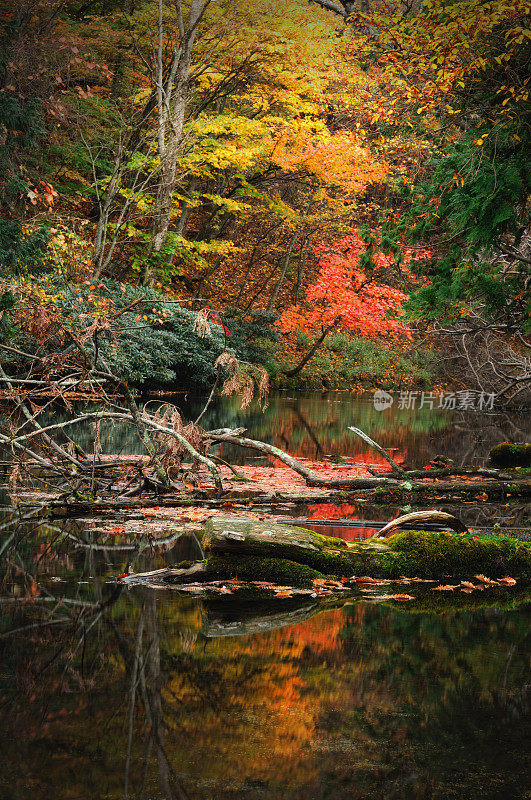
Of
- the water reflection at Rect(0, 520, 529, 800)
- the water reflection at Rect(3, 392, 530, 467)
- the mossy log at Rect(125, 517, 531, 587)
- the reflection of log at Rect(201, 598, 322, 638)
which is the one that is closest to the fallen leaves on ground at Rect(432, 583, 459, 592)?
the mossy log at Rect(125, 517, 531, 587)

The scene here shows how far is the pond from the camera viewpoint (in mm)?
2789

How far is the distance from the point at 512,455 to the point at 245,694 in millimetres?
10369

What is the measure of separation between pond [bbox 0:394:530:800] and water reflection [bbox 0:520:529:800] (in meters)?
0.01

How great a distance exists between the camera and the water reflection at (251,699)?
279 cm

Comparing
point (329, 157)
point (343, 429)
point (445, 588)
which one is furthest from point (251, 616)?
point (329, 157)

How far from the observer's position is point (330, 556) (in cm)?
567

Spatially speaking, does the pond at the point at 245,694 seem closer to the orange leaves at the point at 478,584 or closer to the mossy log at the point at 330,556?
the orange leaves at the point at 478,584

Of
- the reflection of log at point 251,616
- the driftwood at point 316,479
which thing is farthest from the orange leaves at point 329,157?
the reflection of log at point 251,616

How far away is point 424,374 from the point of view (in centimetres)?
3588

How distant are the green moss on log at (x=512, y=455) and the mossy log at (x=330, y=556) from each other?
726 centimetres

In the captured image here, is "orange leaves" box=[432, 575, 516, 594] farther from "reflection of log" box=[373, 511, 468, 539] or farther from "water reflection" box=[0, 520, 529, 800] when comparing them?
"reflection of log" box=[373, 511, 468, 539]

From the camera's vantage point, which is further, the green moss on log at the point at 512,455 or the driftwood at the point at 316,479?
the green moss on log at the point at 512,455

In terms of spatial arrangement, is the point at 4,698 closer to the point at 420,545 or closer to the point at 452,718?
the point at 452,718

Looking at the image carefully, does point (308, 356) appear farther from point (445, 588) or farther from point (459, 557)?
point (445, 588)
